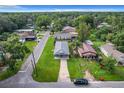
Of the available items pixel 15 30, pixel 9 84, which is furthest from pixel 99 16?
pixel 9 84

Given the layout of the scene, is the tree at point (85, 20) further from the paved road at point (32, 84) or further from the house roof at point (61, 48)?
the paved road at point (32, 84)

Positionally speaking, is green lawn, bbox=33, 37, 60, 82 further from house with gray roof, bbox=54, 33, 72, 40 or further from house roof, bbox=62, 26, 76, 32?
house roof, bbox=62, 26, 76, 32

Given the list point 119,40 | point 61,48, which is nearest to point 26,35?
point 61,48

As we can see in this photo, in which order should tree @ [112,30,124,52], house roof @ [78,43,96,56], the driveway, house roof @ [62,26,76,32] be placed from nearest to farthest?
the driveway < house roof @ [78,43,96,56] < tree @ [112,30,124,52] < house roof @ [62,26,76,32]

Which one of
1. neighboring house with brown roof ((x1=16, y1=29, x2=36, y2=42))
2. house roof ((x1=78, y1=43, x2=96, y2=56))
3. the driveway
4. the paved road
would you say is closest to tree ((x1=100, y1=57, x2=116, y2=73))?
the paved road

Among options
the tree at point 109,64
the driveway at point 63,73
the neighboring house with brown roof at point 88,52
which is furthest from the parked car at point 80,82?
the neighboring house with brown roof at point 88,52
